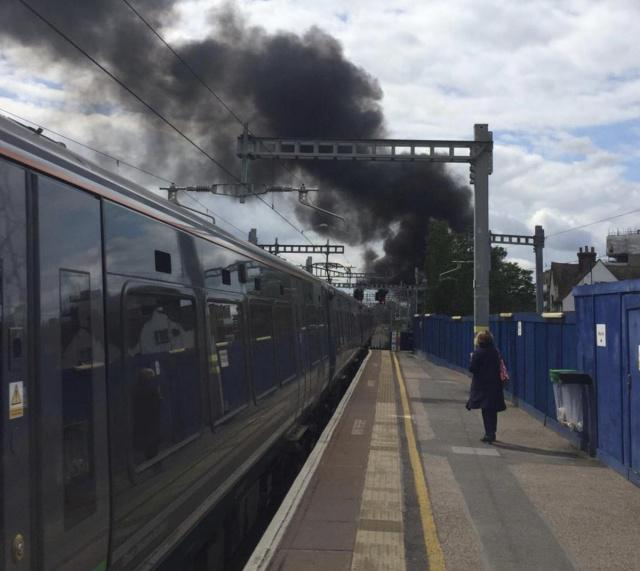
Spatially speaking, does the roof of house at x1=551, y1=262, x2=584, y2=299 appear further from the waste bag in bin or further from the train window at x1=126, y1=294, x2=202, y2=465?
the train window at x1=126, y1=294, x2=202, y2=465

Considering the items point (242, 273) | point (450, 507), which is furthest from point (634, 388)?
point (242, 273)

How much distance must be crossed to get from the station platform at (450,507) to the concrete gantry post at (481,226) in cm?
591

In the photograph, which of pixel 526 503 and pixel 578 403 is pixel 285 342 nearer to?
pixel 526 503

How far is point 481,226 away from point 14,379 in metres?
15.3

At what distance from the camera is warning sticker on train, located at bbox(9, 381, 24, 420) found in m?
2.12

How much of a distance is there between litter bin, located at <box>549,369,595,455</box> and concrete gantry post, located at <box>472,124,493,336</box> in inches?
282

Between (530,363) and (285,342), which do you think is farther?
(530,363)

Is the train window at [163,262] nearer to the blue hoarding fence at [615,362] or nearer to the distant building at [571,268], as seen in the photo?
the blue hoarding fence at [615,362]

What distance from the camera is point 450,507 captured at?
20.7ft

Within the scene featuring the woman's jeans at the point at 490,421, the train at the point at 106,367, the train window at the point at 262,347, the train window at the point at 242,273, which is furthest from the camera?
the woman's jeans at the point at 490,421

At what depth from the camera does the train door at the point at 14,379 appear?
2.07m

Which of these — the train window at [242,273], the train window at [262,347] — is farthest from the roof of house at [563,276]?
the train window at [242,273]

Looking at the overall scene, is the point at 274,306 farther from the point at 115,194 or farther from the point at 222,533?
the point at 115,194

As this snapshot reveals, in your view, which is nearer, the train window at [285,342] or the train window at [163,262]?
the train window at [163,262]
